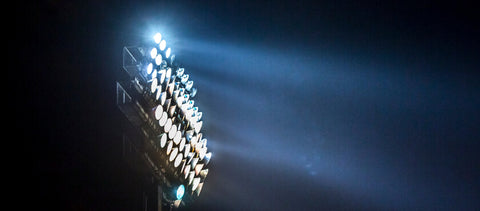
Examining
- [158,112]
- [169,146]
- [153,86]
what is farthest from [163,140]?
[153,86]

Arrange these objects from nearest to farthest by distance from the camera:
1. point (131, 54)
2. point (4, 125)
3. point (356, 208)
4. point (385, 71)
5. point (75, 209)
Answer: point (4, 125) < point (75, 209) < point (131, 54) < point (385, 71) < point (356, 208)

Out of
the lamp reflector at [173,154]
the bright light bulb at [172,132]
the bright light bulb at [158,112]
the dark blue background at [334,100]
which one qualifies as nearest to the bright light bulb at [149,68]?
the bright light bulb at [158,112]

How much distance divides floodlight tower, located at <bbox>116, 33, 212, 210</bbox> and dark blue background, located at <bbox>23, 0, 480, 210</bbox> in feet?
2.60

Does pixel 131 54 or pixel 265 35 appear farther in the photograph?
pixel 265 35

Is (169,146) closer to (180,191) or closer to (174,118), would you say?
(174,118)

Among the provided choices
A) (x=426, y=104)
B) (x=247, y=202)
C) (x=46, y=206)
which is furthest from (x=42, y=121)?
(x=426, y=104)

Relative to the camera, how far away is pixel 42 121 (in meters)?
1.34

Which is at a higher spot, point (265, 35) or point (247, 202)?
point (265, 35)

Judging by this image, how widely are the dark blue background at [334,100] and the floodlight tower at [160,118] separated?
0.79 meters

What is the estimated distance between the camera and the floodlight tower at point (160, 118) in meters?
Answer: 1.95

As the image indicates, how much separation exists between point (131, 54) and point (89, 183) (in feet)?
2.68

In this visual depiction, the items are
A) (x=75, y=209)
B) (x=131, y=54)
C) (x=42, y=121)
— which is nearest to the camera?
(x=42, y=121)

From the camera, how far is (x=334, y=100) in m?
3.77

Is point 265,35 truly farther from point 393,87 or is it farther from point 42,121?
point 42,121
